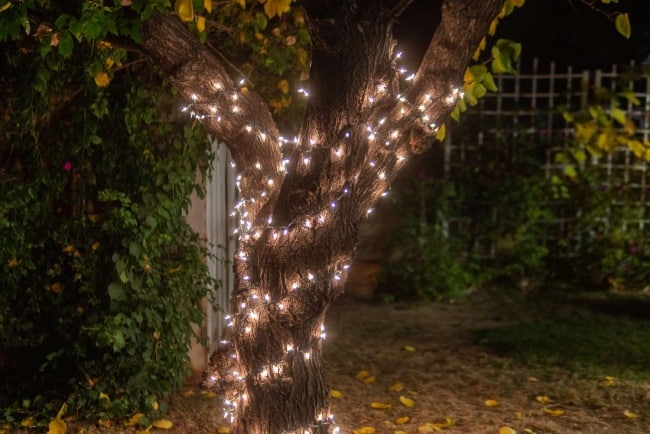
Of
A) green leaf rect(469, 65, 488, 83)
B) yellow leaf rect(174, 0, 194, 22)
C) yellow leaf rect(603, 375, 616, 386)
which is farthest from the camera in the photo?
yellow leaf rect(603, 375, 616, 386)

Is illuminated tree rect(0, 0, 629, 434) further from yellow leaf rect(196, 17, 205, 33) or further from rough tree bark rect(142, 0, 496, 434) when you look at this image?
yellow leaf rect(196, 17, 205, 33)

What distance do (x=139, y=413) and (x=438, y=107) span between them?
282 centimetres

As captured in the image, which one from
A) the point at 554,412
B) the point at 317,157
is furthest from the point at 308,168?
the point at 554,412

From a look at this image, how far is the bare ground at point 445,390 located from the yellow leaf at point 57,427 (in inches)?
4.4

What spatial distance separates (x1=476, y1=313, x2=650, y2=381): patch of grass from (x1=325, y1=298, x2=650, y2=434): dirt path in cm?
18

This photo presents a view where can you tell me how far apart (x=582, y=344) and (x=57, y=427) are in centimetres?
452

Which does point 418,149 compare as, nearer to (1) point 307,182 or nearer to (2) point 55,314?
(1) point 307,182

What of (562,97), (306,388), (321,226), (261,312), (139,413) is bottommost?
(139,413)

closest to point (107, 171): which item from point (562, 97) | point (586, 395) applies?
point (586, 395)

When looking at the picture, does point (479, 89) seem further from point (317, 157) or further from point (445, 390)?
point (445, 390)

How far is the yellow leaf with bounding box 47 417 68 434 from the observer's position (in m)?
5.09

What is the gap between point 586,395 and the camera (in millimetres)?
6043

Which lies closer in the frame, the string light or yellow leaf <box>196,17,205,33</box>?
the string light

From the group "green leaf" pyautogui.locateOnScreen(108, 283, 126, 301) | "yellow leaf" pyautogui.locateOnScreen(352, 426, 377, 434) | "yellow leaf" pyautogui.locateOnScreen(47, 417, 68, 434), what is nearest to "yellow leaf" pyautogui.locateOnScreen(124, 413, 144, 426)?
"yellow leaf" pyautogui.locateOnScreen(47, 417, 68, 434)
